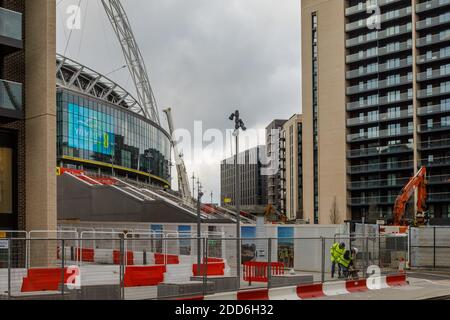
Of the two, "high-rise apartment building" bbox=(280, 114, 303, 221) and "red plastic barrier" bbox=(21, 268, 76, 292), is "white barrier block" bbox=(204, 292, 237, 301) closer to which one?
"red plastic barrier" bbox=(21, 268, 76, 292)

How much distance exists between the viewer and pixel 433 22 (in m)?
89.6

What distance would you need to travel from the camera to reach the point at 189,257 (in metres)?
20.1

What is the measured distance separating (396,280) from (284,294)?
6.82 m

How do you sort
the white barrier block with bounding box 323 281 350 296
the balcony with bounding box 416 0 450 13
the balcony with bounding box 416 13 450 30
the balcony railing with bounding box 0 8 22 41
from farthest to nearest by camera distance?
the balcony with bounding box 416 0 450 13 → the balcony with bounding box 416 13 450 30 → the balcony railing with bounding box 0 8 22 41 → the white barrier block with bounding box 323 281 350 296

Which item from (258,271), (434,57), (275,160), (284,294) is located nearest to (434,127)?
(434,57)

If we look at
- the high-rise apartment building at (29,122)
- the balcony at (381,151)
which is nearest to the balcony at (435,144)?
the balcony at (381,151)

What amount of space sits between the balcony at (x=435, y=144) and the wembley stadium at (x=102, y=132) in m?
48.1

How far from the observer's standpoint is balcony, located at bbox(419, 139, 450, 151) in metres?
86.2

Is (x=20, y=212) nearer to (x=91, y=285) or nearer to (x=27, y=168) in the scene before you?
(x=27, y=168)

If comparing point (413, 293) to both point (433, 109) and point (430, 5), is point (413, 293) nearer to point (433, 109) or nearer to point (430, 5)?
point (433, 109)

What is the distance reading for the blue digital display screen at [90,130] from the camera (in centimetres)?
10075

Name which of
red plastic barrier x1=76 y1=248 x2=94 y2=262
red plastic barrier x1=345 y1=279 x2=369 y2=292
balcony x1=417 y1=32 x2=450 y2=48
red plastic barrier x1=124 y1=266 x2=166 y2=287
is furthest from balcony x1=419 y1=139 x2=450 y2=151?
red plastic barrier x1=124 y1=266 x2=166 y2=287

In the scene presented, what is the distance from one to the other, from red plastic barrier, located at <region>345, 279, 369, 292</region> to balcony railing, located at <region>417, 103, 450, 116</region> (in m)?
70.9

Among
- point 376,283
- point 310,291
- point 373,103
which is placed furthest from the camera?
point 373,103
